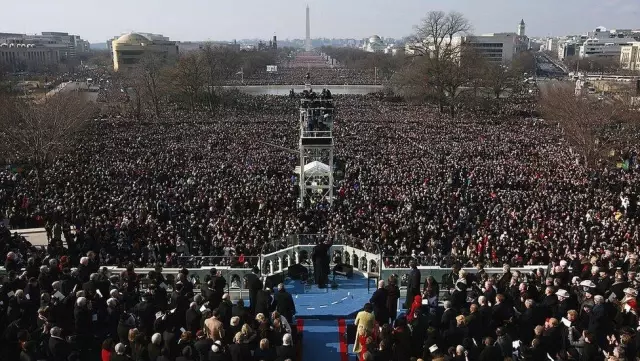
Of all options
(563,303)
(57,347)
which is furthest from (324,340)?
(57,347)

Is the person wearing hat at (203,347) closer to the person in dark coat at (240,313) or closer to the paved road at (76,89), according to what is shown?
the person in dark coat at (240,313)

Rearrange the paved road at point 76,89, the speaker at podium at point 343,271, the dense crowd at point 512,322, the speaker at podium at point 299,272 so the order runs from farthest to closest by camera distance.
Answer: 1. the paved road at point 76,89
2. the speaker at podium at point 343,271
3. the speaker at podium at point 299,272
4. the dense crowd at point 512,322

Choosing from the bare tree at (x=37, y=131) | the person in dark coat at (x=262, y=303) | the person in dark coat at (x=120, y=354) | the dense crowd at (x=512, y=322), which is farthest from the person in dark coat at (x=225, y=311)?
the bare tree at (x=37, y=131)

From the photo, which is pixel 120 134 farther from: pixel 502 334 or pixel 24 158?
pixel 502 334

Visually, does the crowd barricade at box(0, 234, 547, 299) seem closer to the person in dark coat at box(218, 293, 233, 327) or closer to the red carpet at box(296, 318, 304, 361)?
the red carpet at box(296, 318, 304, 361)

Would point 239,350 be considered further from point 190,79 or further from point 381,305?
point 190,79

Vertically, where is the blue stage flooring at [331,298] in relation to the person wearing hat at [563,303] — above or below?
below

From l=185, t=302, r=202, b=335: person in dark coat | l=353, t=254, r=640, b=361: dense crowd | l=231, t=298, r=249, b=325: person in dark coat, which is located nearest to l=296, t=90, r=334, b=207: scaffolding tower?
l=353, t=254, r=640, b=361: dense crowd
